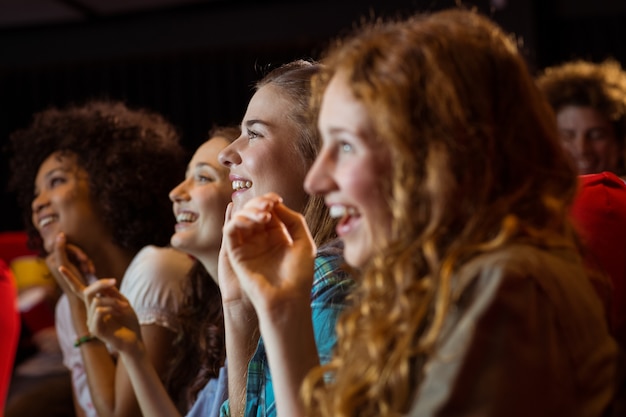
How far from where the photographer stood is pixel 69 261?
2691mm

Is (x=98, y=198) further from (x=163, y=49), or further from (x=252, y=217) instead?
(x=163, y=49)

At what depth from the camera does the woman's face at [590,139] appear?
3016mm

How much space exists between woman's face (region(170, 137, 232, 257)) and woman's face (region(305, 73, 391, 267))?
108cm

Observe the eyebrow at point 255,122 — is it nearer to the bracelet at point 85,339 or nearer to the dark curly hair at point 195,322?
the dark curly hair at point 195,322

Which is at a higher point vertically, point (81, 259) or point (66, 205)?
point (66, 205)

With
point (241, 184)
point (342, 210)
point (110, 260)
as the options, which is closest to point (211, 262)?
point (241, 184)

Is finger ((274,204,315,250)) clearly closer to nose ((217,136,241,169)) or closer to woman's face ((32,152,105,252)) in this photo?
nose ((217,136,241,169))

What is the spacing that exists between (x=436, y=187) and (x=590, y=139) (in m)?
2.19

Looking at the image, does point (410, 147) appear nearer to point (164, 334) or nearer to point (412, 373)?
point (412, 373)

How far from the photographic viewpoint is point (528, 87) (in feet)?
3.60

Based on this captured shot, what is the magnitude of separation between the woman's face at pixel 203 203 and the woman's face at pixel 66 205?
1.77 ft

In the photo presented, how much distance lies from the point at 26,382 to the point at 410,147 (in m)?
2.33

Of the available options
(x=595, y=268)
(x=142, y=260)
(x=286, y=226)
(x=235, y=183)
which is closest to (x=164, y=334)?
(x=142, y=260)

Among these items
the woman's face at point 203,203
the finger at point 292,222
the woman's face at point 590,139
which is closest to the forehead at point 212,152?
the woman's face at point 203,203
